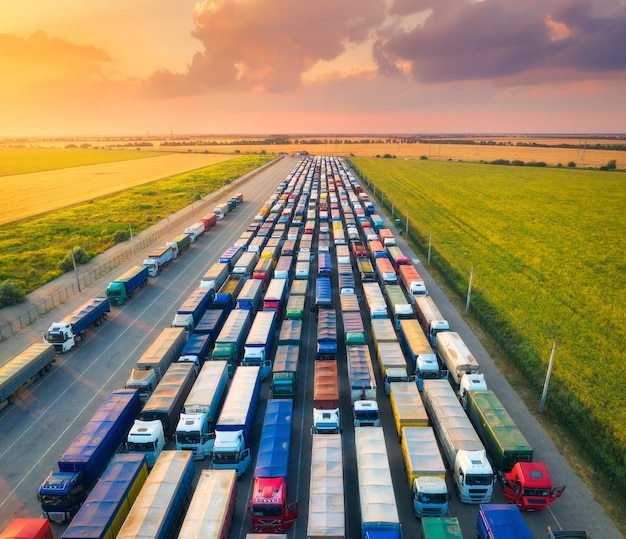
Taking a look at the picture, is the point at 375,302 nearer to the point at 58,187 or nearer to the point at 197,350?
the point at 197,350

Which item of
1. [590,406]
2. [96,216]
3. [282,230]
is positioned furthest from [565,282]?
[96,216]

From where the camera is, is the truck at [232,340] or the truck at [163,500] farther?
the truck at [232,340]

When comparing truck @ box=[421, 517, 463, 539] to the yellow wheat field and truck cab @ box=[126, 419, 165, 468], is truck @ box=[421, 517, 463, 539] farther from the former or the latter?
the yellow wheat field

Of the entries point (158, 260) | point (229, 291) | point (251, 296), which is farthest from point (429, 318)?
point (158, 260)

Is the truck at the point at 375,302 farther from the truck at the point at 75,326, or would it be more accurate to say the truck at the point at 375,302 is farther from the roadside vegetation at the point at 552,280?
the truck at the point at 75,326

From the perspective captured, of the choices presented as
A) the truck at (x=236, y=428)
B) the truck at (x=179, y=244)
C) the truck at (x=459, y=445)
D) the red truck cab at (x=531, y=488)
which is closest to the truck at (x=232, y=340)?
the truck at (x=236, y=428)

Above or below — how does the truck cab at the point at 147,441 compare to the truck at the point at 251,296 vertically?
below

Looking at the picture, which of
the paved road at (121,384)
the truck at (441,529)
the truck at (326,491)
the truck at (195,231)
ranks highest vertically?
the truck at (326,491)

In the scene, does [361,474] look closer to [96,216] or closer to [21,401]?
[21,401]
